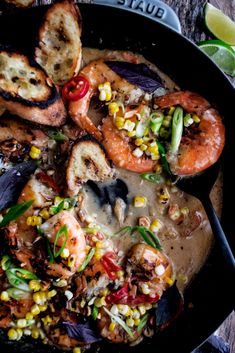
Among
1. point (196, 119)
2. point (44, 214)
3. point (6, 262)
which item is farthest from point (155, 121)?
point (6, 262)

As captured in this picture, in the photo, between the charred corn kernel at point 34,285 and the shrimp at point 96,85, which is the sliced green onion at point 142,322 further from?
the shrimp at point 96,85

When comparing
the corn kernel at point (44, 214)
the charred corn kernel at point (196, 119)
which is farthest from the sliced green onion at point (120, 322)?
the charred corn kernel at point (196, 119)

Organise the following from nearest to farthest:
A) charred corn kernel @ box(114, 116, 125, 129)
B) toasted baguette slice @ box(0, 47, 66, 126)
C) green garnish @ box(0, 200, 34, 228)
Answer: toasted baguette slice @ box(0, 47, 66, 126), green garnish @ box(0, 200, 34, 228), charred corn kernel @ box(114, 116, 125, 129)

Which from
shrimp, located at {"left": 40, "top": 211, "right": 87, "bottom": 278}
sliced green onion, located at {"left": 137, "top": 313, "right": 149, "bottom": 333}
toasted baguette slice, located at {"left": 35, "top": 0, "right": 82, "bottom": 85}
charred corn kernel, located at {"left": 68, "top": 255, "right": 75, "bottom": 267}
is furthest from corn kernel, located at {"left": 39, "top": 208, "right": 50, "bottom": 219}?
sliced green onion, located at {"left": 137, "top": 313, "right": 149, "bottom": 333}

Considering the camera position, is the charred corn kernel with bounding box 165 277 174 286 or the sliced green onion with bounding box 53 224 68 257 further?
the charred corn kernel with bounding box 165 277 174 286

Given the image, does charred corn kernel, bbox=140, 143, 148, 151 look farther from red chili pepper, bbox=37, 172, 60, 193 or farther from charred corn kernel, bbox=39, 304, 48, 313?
→ charred corn kernel, bbox=39, 304, 48, 313

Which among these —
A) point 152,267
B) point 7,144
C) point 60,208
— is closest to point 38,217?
point 60,208

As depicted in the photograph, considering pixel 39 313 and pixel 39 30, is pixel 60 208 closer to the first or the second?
pixel 39 313
